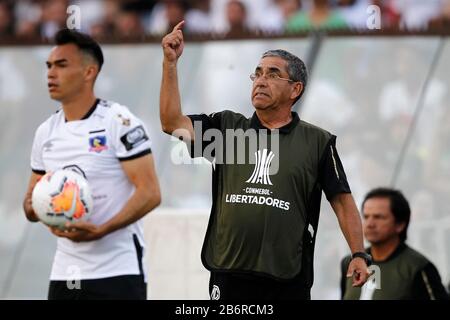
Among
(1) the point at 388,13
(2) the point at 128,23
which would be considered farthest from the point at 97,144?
(2) the point at 128,23

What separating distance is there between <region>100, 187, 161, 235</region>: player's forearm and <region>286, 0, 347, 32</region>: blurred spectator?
5.53 m

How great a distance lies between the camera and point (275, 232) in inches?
260

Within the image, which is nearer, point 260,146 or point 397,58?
point 260,146

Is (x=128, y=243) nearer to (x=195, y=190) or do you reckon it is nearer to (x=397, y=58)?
(x=195, y=190)

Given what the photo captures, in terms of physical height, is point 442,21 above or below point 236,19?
below

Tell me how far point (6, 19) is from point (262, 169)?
878 centimetres

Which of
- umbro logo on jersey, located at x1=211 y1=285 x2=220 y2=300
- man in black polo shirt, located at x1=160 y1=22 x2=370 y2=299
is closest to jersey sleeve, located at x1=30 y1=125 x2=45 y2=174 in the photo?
man in black polo shirt, located at x1=160 y1=22 x2=370 y2=299

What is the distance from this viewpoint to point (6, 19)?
48.5ft

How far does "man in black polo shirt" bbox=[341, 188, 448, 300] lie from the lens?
855 cm

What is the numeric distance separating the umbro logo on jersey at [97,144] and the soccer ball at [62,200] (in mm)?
233

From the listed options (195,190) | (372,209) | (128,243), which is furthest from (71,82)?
(195,190)

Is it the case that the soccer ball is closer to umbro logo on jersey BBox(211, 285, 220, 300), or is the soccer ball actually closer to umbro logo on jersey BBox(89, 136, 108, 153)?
umbro logo on jersey BBox(89, 136, 108, 153)

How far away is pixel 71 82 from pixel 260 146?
1.81 meters

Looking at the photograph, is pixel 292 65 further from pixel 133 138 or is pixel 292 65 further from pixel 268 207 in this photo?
pixel 133 138
